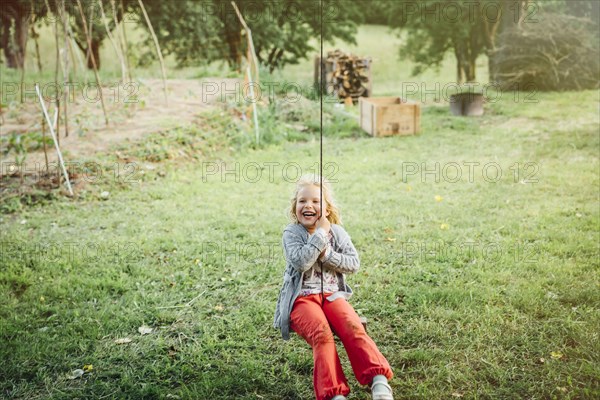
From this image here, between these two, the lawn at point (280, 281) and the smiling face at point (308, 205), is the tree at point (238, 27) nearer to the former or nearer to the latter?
the lawn at point (280, 281)

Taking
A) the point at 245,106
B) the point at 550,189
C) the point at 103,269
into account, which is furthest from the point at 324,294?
the point at 245,106

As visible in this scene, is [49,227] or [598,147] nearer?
[49,227]

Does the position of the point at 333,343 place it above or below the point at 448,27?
below

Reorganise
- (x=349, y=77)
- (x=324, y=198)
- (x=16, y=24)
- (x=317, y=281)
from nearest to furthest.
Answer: (x=317, y=281)
(x=324, y=198)
(x=349, y=77)
(x=16, y=24)

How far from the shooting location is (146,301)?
12.5 feet

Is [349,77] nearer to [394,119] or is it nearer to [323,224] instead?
[394,119]

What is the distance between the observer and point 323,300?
9.30ft

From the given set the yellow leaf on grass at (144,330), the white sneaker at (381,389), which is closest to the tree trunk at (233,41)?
the yellow leaf on grass at (144,330)

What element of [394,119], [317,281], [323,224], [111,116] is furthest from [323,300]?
[111,116]

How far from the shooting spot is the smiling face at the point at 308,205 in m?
2.94

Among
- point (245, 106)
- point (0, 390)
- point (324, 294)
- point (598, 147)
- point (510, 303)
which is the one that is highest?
point (245, 106)

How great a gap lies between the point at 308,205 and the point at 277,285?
1252 mm

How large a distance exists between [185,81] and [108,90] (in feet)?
7.26

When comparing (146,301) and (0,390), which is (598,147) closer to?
(146,301)
